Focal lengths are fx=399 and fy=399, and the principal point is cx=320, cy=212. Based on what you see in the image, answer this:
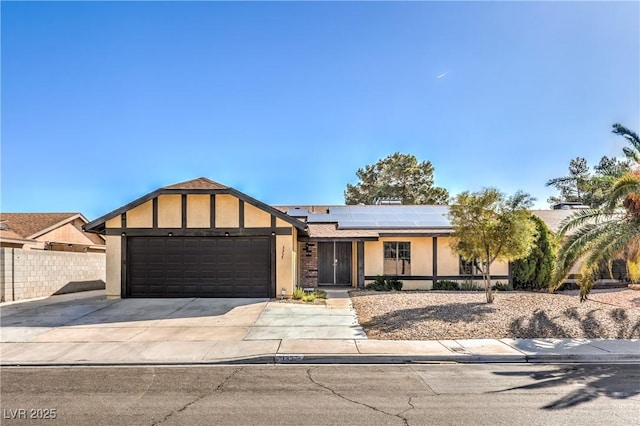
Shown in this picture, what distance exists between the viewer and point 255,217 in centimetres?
1530

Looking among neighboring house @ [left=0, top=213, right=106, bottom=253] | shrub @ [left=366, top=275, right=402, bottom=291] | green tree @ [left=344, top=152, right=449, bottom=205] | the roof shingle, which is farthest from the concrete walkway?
green tree @ [left=344, top=152, right=449, bottom=205]

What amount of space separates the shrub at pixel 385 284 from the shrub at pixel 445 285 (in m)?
1.75

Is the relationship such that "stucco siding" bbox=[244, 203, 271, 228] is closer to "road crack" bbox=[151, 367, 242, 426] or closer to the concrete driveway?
the concrete driveway

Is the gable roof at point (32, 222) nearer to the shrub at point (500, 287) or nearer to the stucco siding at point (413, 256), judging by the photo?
the stucco siding at point (413, 256)

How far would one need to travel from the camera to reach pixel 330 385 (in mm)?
6320

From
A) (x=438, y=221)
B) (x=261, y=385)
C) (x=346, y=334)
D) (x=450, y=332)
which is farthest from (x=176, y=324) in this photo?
(x=438, y=221)

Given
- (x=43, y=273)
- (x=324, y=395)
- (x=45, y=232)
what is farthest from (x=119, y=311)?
(x=45, y=232)

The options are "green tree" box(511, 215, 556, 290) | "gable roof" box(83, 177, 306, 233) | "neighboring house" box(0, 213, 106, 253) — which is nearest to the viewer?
"gable roof" box(83, 177, 306, 233)

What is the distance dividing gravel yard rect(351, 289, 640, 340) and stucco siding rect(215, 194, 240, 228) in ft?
18.4

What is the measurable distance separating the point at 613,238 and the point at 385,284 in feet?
30.5

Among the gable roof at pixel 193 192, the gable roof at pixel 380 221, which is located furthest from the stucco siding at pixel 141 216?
the gable roof at pixel 380 221

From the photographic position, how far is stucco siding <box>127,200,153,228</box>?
1533 centimetres

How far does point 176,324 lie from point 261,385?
17.8 ft

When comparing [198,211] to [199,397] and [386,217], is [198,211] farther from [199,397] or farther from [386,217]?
[199,397]
